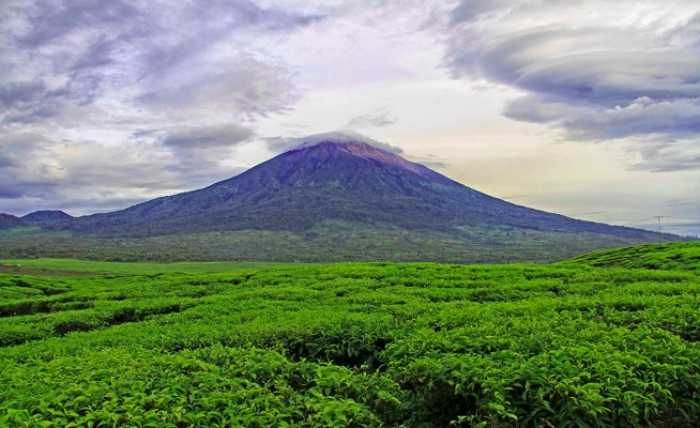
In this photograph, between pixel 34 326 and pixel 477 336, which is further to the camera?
pixel 34 326

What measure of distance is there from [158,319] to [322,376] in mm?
9607

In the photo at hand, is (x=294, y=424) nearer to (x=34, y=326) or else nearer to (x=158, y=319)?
(x=158, y=319)

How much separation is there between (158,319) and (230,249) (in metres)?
177

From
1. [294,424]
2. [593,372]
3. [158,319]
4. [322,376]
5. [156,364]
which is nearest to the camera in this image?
[294,424]

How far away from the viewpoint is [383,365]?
891 cm

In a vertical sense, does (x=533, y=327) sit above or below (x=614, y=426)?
above

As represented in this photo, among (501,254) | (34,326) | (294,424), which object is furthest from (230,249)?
(294,424)

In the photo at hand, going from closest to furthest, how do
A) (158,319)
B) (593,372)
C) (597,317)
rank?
(593,372) < (597,317) < (158,319)

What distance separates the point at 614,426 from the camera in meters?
6.23

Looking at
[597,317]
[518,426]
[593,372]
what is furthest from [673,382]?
[597,317]

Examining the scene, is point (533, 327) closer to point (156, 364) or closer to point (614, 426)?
point (614, 426)

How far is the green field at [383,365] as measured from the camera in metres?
6.17

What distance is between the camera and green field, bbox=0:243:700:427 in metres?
6.17

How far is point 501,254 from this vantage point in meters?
180
